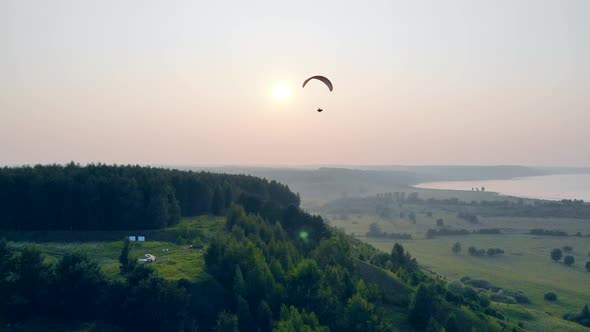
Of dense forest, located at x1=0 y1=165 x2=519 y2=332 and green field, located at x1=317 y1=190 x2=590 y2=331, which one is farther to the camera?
green field, located at x1=317 y1=190 x2=590 y2=331

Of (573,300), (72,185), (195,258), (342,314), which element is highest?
(72,185)

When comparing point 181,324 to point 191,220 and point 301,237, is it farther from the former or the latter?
point 191,220

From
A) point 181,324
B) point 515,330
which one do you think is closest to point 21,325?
point 181,324

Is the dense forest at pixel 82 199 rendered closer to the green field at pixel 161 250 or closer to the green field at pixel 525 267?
the green field at pixel 161 250

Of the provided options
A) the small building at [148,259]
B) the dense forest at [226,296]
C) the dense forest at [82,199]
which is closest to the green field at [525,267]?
the dense forest at [226,296]

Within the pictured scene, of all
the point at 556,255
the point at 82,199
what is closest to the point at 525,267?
the point at 556,255

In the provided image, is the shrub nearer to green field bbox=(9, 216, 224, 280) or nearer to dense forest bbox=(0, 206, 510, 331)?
dense forest bbox=(0, 206, 510, 331)

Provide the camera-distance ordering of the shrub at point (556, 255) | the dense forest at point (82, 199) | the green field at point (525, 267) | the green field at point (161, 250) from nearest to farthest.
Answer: the green field at point (161, 250)
the dense forest at point (82, 199)
the green field at point (525, 267)
the shrub at point (556, 255)

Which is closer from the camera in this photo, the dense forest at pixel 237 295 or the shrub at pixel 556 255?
the dense forest at pixel 237 295

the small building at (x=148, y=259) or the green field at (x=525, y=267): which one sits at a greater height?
the small building at (x=148, y=259)

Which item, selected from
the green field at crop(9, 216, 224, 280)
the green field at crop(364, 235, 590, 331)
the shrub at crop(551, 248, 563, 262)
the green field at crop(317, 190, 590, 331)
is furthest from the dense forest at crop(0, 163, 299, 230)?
Result: the shrub at crop(551, 248, 563, 262)

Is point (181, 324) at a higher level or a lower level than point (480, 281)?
higher
